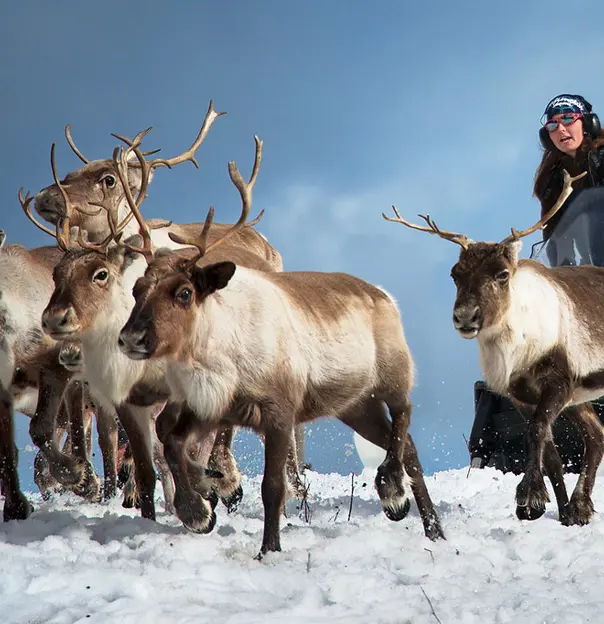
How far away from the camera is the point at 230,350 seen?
204 inches

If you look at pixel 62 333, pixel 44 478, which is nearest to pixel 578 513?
pixel 62 333

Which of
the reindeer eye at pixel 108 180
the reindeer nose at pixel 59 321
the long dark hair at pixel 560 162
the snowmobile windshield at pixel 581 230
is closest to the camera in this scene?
the reindeer nose at pixel 59 321

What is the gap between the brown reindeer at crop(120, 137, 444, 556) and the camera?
16.5ft

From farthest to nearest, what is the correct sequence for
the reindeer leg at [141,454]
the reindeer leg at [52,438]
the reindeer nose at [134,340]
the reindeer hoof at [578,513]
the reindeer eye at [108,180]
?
the reindeer eye at [108,180]
the reindeer hoof at [578,513]
the reindeer leg at [52,438]
the reindeer leg at [141,454]
the reindeer nose at [134,340]

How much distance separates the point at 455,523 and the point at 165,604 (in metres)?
2.99

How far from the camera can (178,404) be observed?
5328 mm

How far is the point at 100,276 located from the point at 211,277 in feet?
3.49

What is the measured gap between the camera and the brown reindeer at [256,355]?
5016 millimetres

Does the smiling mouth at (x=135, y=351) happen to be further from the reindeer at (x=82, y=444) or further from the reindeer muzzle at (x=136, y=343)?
the reindeer at (x=82, y=444)

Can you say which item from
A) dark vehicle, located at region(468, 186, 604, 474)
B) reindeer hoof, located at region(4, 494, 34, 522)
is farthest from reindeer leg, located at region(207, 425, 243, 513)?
dark vehicle, located at region(468, 186, 604, 474)

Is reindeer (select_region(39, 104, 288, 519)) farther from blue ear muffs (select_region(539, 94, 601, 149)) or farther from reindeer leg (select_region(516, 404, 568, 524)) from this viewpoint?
blue ear muffs (select_region(539, 94, 601, 149))

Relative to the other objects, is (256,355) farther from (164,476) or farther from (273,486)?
(164,476)

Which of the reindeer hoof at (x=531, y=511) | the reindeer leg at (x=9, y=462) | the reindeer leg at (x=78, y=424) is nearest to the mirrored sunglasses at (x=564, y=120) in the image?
the reindeer hoof at (x=531, y=511)

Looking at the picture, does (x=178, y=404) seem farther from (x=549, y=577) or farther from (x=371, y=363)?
(x=549, y=577)
